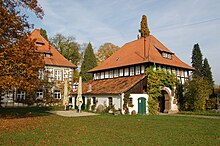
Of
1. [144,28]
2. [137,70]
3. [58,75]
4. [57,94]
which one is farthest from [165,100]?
[58,75]

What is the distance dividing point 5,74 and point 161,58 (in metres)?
18.4

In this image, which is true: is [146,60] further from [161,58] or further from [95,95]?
[95,95]

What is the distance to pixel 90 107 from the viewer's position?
1049 inches

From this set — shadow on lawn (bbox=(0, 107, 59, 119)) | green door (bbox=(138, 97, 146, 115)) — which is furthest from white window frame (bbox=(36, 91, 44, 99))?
green door (bbox=(138, 97, 146, 115))

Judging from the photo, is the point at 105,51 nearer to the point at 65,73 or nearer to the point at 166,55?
the point at 65,73

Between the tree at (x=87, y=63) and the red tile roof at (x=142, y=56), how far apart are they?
20.1m

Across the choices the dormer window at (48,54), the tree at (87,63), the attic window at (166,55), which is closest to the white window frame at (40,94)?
the dormer window at (48,54)

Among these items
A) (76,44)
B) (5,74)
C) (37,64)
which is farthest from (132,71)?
(76,44)

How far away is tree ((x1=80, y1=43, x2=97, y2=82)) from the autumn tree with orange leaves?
35951 mm

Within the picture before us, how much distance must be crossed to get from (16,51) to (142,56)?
52.2 ft

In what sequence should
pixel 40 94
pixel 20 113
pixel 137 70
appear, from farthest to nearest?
pixel 40 94
pixel 137 70
pixel 20 113

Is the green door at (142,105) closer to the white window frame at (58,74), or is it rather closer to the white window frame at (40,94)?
the white window frame at (58,74)

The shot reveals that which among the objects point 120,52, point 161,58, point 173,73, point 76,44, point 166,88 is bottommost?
point 166,88

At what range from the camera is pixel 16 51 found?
1377cm
